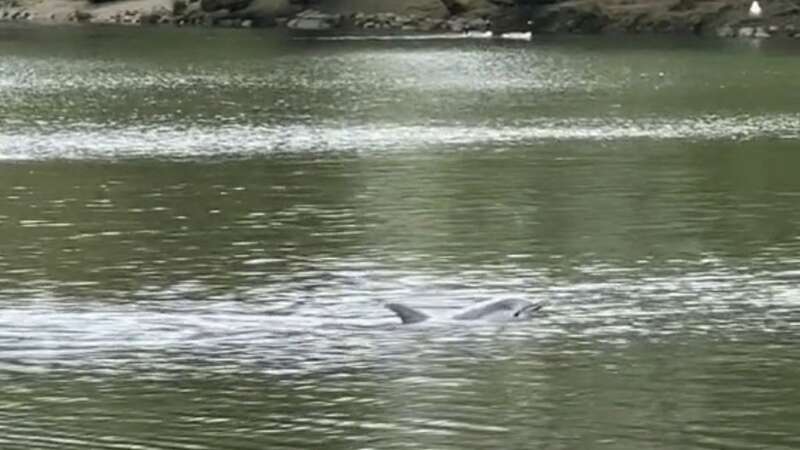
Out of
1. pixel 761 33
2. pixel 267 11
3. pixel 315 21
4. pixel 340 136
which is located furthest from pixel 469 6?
pixel 340 136

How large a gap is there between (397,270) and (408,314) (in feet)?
14.2

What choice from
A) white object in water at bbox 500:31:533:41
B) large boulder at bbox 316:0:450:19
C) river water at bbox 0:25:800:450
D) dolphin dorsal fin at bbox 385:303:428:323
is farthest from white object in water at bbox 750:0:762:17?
dolphin dorsal fin at bbox 385:303:428:323

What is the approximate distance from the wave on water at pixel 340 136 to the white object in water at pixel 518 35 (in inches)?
1839

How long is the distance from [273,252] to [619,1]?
76.7 m

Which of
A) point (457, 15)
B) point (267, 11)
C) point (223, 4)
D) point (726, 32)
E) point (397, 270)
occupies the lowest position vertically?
point (726, 32)

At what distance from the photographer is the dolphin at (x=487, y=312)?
23.5 meters

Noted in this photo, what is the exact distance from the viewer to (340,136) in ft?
162

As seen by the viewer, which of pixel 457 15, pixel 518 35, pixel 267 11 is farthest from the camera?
pixel 267 11

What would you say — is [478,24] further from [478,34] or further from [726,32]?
[726,32]

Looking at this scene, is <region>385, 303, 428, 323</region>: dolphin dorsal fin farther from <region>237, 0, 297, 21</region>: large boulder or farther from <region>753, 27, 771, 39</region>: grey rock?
<region>237, 0, 297, 21</region>: large boulder

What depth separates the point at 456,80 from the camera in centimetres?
7006

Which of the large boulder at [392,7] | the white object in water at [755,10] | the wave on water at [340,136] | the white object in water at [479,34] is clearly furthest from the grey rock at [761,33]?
the wave on water at [340,136]

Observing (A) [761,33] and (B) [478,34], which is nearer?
(A) [761,33]

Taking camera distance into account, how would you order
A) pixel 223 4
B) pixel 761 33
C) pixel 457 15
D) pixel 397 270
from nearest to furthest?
pixel 397 270 < pixel 761 33 < pixel 457 15 < pixel 223 4
